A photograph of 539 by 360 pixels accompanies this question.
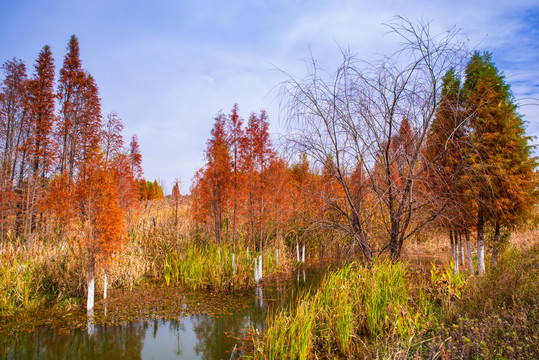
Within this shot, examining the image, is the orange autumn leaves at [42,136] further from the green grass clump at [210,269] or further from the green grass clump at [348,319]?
the green grass clump at [348,319]

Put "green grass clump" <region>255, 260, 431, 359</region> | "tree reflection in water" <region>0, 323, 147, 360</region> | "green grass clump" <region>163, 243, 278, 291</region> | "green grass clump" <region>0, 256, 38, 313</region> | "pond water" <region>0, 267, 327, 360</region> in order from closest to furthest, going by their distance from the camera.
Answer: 1. "green grass clump" <region>255, 260, 431, 359</region>
2. "tree reflection in water" <region>0, 323, 147, 360</region>
3. "pond water" <region>0, 267, 327, 360</region>
4. "green grass clump" <region>0, 256, 38, 313</region>
5. "green grass clump" <region>163, 243, 278, 291</region>

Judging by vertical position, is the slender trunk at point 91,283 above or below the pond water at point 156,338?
above

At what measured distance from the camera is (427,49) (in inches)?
175

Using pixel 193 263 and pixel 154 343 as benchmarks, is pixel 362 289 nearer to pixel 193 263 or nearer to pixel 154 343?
pixel 154 343

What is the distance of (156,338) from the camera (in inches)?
220

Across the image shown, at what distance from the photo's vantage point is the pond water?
4930 millimetres

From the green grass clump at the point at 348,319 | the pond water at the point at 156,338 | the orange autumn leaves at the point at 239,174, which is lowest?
the pond water at the point at 156,338

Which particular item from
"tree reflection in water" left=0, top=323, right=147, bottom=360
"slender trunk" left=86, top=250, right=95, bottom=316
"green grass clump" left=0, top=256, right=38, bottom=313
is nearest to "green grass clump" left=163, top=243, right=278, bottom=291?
"slender trunk" left=86, top=250, right=95, bottom=316

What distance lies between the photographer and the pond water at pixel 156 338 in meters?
4.93

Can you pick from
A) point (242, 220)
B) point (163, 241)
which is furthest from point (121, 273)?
point (242, 220)

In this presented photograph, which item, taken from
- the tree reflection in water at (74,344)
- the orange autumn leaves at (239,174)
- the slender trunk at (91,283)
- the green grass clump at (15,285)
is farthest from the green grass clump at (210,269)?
Result: the green grass clump at (15,285)

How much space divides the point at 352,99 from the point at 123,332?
582cm

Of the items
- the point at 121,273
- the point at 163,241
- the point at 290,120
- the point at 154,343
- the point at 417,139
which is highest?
the point at 290,120

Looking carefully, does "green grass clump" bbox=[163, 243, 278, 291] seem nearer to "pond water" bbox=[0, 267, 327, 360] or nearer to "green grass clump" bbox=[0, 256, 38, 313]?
"pond water" bbox=[0, 267, 327, 360]
